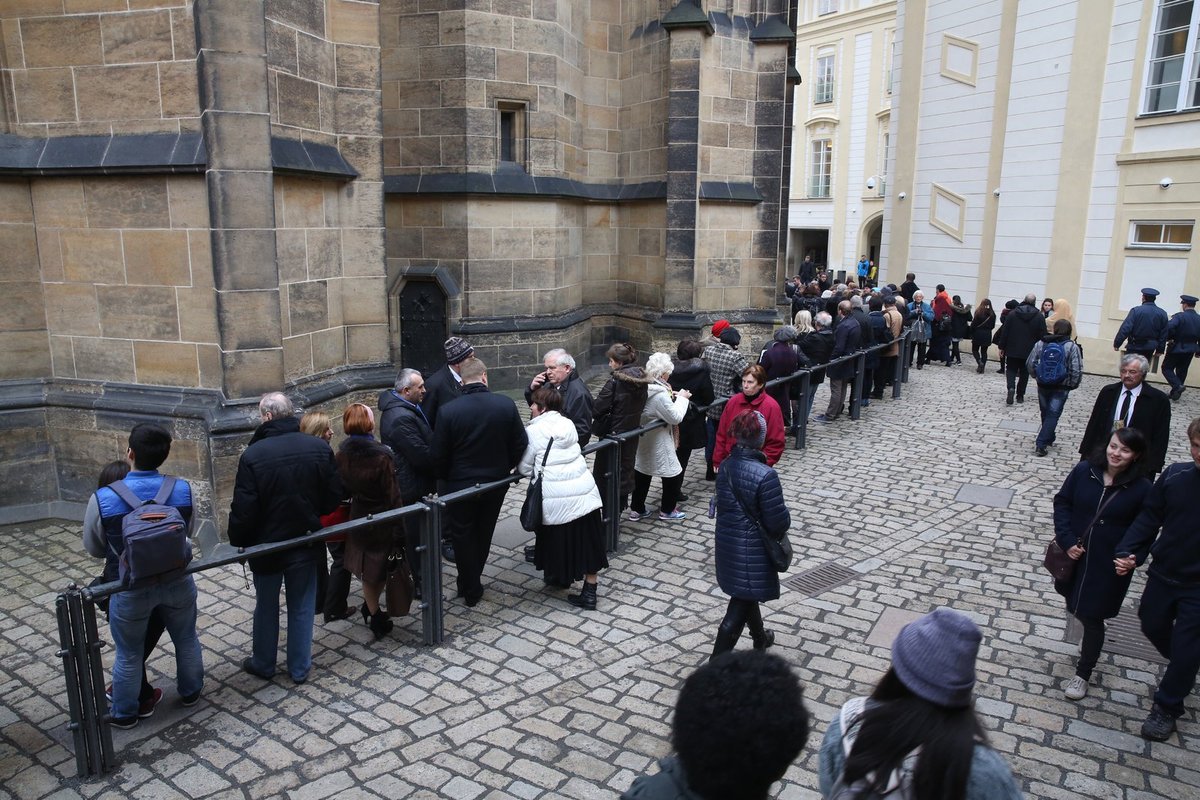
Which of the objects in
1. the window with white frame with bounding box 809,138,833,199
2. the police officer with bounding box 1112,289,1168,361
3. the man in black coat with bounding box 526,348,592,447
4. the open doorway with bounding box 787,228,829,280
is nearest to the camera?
the man in black coat with bounding box 526,348,592,447

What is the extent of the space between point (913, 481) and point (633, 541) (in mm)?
3640

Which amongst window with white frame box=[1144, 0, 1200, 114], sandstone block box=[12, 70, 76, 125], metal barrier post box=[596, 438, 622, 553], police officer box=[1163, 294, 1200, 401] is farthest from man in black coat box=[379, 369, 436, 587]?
window with white frame box=[1144, 0, 1200, 114]

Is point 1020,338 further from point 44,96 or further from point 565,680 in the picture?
point 44,96

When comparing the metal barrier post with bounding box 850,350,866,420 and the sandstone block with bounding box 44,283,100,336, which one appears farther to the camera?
the metal barrier post with bounding box 850,350,866,420

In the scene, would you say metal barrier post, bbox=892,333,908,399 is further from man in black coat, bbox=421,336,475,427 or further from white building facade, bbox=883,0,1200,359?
man in black coat, bbox=421,336,475,427

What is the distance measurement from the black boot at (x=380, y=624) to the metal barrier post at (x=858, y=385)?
8.02m

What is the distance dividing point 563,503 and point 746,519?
57.1 inches

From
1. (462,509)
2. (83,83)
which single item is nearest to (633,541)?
(462,509)

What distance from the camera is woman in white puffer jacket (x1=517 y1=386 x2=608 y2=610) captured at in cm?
584

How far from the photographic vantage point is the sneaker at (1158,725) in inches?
182

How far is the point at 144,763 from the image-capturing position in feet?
Answer: 14.1

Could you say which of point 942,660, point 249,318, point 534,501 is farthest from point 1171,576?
point 249,318

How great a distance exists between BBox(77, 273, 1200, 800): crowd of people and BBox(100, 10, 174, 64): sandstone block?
3288 mm

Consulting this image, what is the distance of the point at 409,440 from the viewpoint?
19.5 feet
